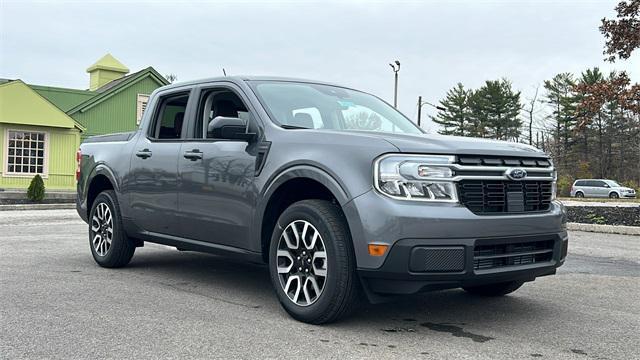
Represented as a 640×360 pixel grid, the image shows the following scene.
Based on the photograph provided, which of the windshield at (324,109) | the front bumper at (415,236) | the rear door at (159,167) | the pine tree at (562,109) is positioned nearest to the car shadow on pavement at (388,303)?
the front bumper at (415,236)

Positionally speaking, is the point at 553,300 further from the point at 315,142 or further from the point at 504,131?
the point at 504,131

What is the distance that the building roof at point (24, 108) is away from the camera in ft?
87.0

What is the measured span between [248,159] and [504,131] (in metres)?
66.7

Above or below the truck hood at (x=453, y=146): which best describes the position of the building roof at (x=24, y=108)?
above

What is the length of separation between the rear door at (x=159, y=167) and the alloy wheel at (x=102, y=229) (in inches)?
23.5

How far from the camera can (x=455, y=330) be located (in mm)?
4152

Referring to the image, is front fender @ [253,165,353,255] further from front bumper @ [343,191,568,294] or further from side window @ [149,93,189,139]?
side window @ [149,93,189,139]

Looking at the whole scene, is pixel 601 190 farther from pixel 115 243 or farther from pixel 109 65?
pixel 115 243

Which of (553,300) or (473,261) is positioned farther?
(553,300)

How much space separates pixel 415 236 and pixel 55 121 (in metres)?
26.9

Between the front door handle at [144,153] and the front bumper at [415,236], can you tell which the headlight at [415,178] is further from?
the front door handle at [144,153]

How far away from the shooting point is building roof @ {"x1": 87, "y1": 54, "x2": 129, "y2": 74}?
117ft

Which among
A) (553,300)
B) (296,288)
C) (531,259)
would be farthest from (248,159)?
(553,300)

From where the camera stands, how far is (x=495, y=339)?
394 centimetres
